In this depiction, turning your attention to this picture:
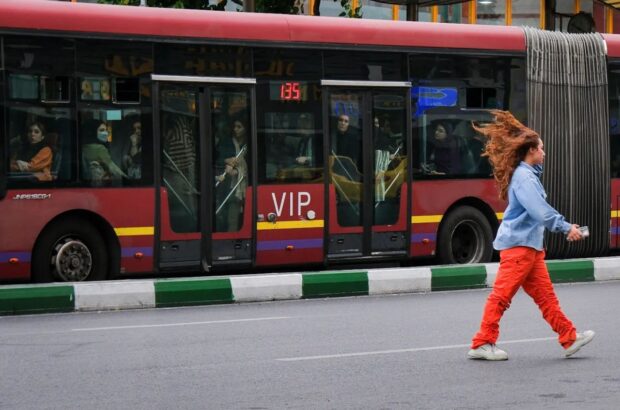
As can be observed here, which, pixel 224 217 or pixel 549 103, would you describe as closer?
pixel 224 217

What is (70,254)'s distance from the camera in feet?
46.6

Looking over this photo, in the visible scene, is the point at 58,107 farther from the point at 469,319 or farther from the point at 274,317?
the point at 469,319

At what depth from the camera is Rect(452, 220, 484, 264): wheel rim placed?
55.8 ft

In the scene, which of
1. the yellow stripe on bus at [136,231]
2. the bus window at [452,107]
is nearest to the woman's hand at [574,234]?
the yellow stripe on bus at [136,231]

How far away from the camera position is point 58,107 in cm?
1409

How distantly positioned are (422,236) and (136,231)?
3775mm

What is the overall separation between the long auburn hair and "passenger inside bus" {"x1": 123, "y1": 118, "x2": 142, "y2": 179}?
5.75 metres


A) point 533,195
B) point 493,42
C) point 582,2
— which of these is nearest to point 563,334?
point 533,195

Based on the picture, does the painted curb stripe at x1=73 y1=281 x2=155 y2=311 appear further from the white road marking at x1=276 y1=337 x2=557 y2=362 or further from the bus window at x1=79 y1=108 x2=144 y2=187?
the white road marking at x1=276 y1=337 x2=557 y2=362

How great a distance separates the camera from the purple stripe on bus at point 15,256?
13727mm

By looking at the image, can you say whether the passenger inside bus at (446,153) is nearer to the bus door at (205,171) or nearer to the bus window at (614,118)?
the bus window at (614,118)

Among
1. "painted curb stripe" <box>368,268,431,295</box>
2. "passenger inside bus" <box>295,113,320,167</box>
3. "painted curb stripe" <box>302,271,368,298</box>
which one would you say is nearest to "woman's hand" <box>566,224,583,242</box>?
"painted curb stripe" <box>302,271,368,298</box>

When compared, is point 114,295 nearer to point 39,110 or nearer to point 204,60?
point 39,110

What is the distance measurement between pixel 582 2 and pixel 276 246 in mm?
18590
